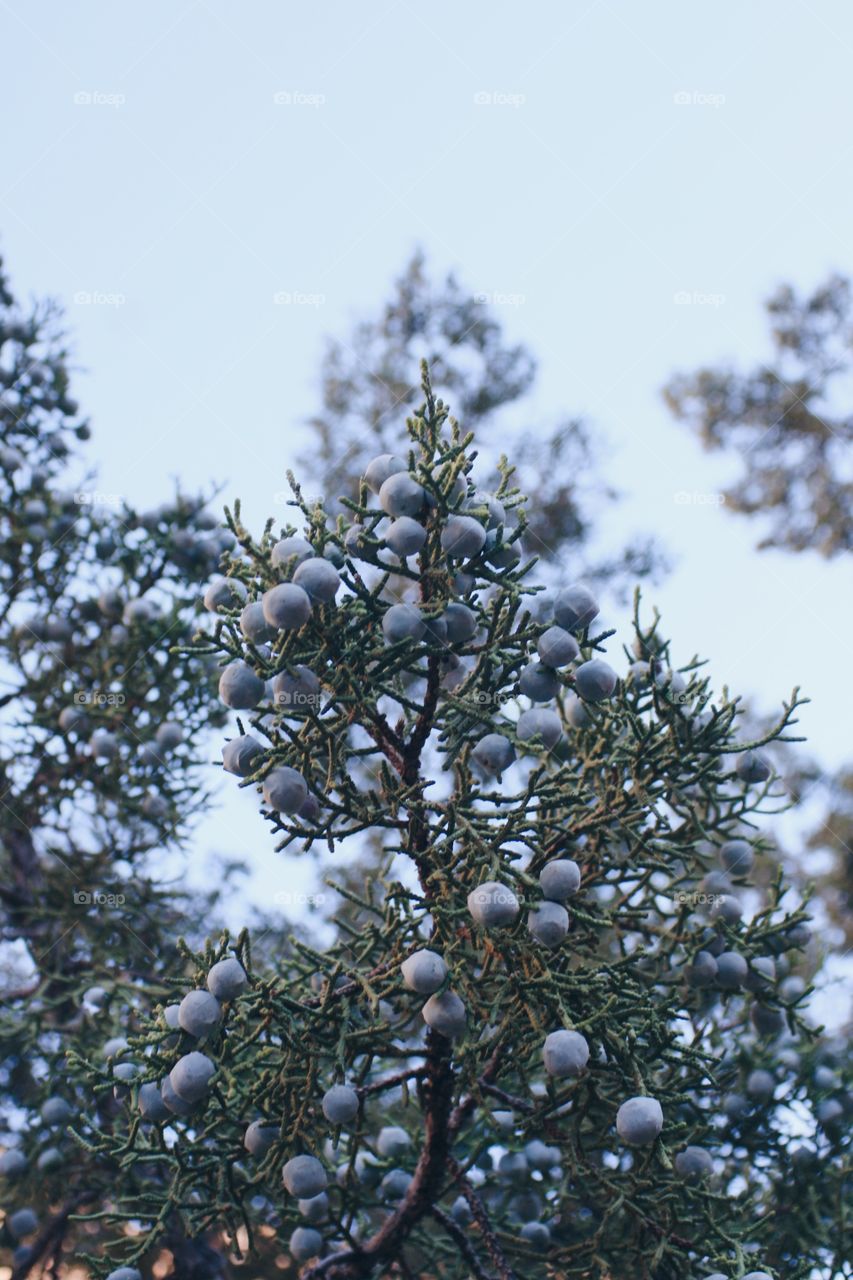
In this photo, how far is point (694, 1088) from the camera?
3156 mm

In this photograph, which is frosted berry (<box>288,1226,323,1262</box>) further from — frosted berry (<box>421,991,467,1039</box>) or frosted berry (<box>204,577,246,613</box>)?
frosted berry (<box>204,577,246,613</box>)

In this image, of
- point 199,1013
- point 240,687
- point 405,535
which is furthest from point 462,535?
point 199,1013

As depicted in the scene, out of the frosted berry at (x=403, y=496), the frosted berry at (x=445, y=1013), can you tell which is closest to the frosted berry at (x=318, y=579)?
the frosted berry at (x=403, y=496)

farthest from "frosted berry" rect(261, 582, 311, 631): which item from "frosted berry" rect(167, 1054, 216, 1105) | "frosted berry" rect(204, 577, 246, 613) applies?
"frosted berry" rect(167, 1054, 216, 1105)

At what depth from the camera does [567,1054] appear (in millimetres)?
2342

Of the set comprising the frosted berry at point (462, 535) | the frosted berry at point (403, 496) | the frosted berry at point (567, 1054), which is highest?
the frosted berry at point (403, 496)

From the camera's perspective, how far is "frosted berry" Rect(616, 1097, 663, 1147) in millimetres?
2379

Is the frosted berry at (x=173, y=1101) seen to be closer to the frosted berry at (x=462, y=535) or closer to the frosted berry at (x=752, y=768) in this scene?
the frosted berry at (x=462, y=535)

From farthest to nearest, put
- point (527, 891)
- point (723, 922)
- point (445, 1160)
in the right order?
1. point (723, 922)
2. point (445, 1160)
3. point (527, 891)

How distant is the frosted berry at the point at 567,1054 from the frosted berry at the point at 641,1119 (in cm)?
15

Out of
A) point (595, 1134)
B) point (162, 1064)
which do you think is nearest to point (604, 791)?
point (595, 1134)

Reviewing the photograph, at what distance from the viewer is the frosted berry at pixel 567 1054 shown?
234 cm

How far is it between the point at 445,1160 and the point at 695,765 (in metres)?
1.22

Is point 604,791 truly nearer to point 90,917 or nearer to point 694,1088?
point 694,1088
